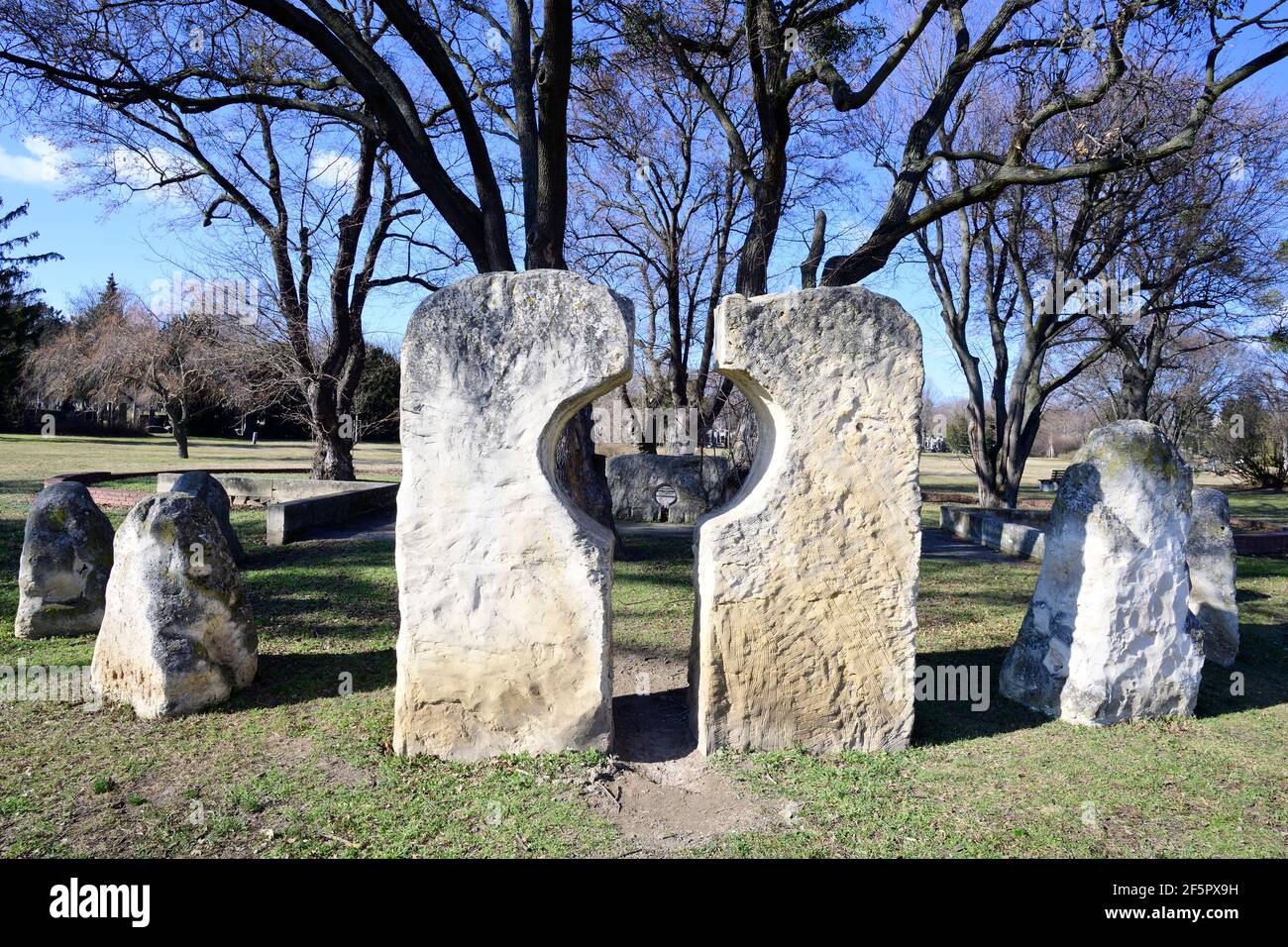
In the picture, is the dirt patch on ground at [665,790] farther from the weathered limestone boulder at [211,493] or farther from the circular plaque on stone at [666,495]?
the circular plaque on stone at [666,495]

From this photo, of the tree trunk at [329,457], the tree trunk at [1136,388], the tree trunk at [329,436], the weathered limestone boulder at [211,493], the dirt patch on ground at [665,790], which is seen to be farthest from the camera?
the tree trunk at [1136,388]

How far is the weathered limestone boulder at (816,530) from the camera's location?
4.55 metres

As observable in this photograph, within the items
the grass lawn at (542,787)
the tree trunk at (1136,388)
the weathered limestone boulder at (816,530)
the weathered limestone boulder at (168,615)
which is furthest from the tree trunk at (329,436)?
the tree trunk at (1136,388)

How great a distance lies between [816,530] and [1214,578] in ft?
14.0

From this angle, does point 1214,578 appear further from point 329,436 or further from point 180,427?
point 180,427

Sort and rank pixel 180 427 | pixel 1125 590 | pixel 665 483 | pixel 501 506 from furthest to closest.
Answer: pixel 180 427, pixel 665 483, pixel 1125 590, pixel 501 506

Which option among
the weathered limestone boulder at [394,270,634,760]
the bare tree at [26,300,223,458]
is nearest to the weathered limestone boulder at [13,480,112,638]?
the weathered limestone boulder at [394,270,634,760]

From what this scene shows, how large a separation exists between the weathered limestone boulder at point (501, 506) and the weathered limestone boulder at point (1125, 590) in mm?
2971

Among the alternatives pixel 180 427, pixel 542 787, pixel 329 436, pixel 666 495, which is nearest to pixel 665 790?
pixel 542 787

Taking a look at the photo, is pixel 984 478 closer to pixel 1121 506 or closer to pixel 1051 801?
pixel 1121 506

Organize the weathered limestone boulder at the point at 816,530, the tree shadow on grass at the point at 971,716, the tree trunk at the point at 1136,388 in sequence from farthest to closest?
the tree trunk at the point at 1136,388, the tree shadow on grass at the point at 971,716, the weathered limestone boulder at the point at 816,530

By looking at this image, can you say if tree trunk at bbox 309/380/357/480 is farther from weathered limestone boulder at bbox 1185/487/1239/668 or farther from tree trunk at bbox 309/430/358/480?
weathered limestone boulder at bbox 1185/487/1239/668

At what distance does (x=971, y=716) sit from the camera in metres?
5.29

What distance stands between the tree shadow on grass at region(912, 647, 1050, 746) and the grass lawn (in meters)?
0.02
